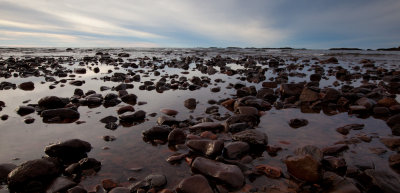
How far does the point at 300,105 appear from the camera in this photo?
7391 millimetres

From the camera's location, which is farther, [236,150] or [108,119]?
[108,119]

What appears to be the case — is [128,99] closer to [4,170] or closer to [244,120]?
[244,120]

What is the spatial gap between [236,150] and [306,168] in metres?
1.24

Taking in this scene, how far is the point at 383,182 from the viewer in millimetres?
2994

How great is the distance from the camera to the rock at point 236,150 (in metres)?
4.02

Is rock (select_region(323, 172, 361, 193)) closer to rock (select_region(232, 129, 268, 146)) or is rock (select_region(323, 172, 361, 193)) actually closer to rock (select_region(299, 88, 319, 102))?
rock (select_region(232, 129, 268, 146))

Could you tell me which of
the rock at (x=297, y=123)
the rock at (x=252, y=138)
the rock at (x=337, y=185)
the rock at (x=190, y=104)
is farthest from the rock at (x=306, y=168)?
the rock at (x=190, y=104)

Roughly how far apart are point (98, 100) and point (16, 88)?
5900 mm

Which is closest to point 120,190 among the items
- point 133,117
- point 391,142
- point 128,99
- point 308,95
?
point 133,117

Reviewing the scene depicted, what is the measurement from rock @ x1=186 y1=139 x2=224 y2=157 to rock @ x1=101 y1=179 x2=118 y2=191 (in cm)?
157

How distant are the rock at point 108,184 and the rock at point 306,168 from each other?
107 inches

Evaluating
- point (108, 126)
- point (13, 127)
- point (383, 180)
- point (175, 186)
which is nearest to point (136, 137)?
point (108, 126)

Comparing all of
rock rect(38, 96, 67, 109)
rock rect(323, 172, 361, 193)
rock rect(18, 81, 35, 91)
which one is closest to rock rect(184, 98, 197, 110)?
rock rect(38, 96, 67, 109)

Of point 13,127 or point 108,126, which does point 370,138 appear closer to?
point 108,126
